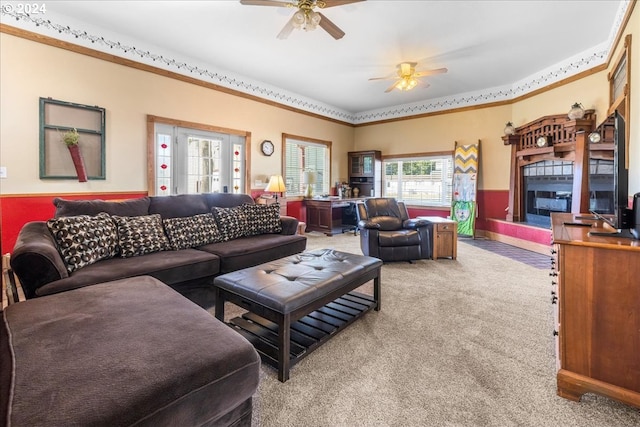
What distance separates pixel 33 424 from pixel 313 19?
3.33 metres

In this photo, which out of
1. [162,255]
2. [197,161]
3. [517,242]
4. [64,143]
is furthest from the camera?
[517,242]

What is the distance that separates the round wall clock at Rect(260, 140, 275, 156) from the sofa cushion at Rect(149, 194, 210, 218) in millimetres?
2586

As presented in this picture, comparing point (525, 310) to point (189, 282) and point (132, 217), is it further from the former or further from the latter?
point (132, 217)

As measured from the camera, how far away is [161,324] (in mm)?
1314

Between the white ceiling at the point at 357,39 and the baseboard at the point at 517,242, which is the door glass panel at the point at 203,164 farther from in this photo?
the baseboard at the point at 517,242

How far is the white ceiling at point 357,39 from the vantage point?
3367 mm

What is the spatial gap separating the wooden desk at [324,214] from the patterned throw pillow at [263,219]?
2742 millimetres

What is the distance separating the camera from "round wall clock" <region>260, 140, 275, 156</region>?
19.4 ft

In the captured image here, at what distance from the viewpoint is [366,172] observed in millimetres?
7746

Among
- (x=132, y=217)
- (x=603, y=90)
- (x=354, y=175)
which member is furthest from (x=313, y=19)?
(x=354, y=175)

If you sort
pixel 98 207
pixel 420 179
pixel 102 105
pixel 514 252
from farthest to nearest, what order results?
pixel 420 179 < pixel 514 252 < pixel 102 105 < pixel 98 207

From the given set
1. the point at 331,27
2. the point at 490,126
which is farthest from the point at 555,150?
the point at 331,27

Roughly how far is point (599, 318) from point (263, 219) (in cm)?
305

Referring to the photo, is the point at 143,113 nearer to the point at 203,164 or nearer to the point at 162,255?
the point at 203,164
